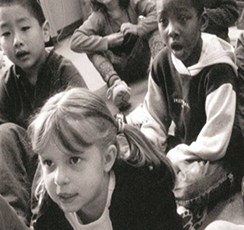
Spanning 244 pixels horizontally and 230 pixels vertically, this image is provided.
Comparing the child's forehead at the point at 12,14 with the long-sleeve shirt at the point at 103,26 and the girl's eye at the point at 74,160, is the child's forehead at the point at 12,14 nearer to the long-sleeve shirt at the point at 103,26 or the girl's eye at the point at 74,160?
the girl's eye at the point at 74,160

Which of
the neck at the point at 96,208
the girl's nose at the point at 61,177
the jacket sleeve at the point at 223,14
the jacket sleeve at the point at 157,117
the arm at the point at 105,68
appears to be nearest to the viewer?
the girl's nose at the point at 61,177

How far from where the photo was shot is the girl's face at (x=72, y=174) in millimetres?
982

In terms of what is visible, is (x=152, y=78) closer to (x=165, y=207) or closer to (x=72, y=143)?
(x=165, y=207)

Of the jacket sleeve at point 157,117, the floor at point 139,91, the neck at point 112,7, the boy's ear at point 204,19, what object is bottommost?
the floor at point 139,91

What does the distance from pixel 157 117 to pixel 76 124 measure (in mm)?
568

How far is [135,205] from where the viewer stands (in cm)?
111

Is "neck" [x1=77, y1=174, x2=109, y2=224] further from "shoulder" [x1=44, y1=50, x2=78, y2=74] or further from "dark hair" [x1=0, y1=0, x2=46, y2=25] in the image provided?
"dark hair" [x1=0, y1=0, x2=46, y2=25]

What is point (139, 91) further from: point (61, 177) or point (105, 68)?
point (61, 177)

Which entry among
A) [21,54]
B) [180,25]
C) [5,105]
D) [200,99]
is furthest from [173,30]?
[5,105]

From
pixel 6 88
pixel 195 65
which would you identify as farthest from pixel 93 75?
pixel 195 65

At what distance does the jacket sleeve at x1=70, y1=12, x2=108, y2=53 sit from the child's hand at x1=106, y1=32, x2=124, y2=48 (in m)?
0.02

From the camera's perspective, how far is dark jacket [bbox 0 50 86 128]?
150 centimetres

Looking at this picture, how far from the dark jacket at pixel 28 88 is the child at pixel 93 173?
1.17 ft

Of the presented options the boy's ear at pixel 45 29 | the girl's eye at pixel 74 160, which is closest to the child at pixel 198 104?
the boy's ear at pixel 45 29
